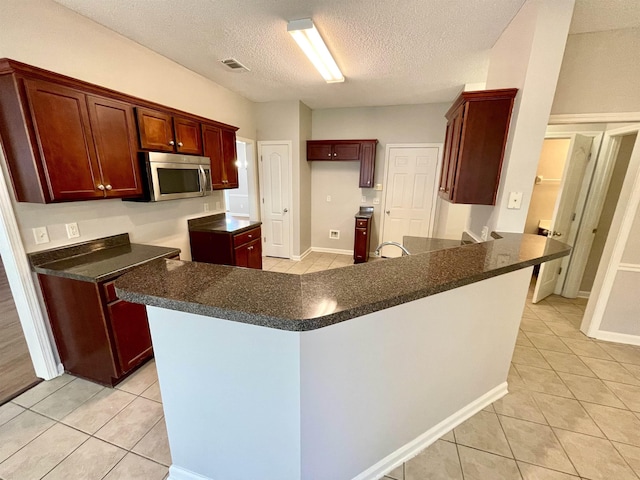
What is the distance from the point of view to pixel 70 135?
170cm

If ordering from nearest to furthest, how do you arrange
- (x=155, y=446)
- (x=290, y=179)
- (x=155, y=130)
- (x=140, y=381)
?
(x=155, y=446), (x=140, y=381), (x=155, y=130), (x=290, y=179)

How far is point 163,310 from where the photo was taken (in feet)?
3.39

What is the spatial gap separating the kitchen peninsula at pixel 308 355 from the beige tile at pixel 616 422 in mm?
1116

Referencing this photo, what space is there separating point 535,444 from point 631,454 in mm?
495

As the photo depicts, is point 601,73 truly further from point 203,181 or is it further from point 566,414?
point 203,181

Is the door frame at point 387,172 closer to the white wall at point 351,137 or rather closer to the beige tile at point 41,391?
the white wall at point 351,137

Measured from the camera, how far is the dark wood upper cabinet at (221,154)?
9.55 feet

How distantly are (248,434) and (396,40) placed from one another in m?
3.01

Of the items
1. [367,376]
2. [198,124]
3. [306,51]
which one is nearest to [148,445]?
[367,376]

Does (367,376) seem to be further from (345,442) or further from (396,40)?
(396,40)

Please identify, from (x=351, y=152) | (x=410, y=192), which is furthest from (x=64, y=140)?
(x=410, y=192)

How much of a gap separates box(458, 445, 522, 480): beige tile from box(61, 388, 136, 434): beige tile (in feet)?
7.05

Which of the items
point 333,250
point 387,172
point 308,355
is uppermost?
point 387,172

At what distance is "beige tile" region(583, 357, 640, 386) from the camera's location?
6.47 ft
